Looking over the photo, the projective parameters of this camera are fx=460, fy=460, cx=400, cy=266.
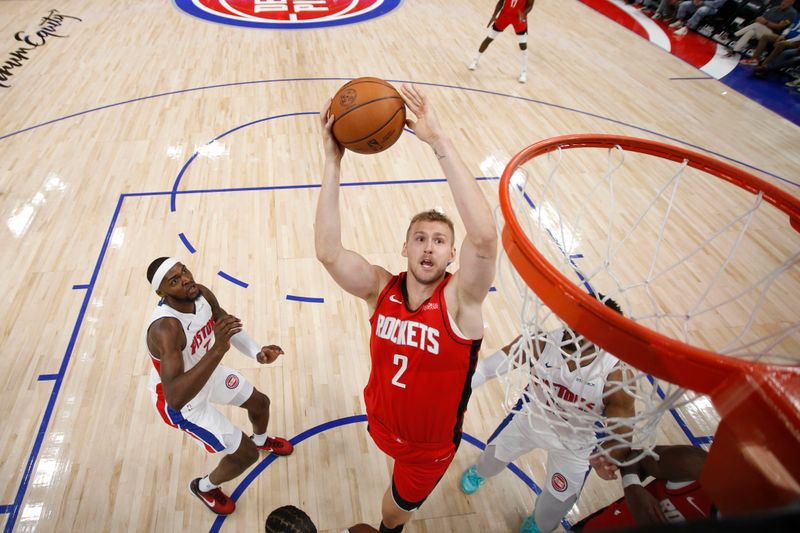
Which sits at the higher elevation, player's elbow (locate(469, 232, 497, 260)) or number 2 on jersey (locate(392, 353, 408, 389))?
player's elbow (locate(469, 232, 497, 260))

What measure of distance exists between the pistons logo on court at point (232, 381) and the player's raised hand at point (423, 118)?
77.4 inches

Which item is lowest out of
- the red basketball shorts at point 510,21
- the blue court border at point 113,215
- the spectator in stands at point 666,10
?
the blue court border at point 113,215

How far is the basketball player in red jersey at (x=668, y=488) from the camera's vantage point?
1941 mm

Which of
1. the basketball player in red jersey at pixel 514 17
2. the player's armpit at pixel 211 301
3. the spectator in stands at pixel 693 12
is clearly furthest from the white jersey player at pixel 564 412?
the spectator in stands at pixel 693 12

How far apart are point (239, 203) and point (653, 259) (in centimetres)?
461

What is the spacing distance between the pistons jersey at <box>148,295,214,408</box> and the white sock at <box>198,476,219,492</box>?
584 mm

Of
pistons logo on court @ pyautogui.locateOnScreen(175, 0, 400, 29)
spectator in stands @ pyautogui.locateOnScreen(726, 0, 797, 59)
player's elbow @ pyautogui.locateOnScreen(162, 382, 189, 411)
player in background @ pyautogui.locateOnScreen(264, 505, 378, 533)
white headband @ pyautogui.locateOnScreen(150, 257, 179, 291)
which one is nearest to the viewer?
player in background @ pyautogui.locateOnScreen(264, 505, 378, 533)

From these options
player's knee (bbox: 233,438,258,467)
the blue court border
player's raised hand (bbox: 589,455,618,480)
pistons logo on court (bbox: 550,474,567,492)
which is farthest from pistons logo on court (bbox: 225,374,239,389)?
player's raised hand (bbox: 589,455,618,480)

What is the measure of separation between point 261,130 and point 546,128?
4.32 metres

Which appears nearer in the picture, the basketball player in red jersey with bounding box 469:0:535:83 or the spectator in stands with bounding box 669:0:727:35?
the basketball player in red jersey with bounding box 469:0:535:83

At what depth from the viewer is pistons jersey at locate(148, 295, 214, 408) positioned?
2562mm

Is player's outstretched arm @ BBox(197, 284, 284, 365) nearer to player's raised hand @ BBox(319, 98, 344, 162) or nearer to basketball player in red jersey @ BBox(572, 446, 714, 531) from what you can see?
player's raised hand @ BBox(319, 98, 344, 162)

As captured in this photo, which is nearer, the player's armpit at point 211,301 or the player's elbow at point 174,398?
the player's elbow at point 174,398

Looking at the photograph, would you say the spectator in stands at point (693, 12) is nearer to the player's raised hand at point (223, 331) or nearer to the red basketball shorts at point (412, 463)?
the red basketball shorts at point (412, 463)
